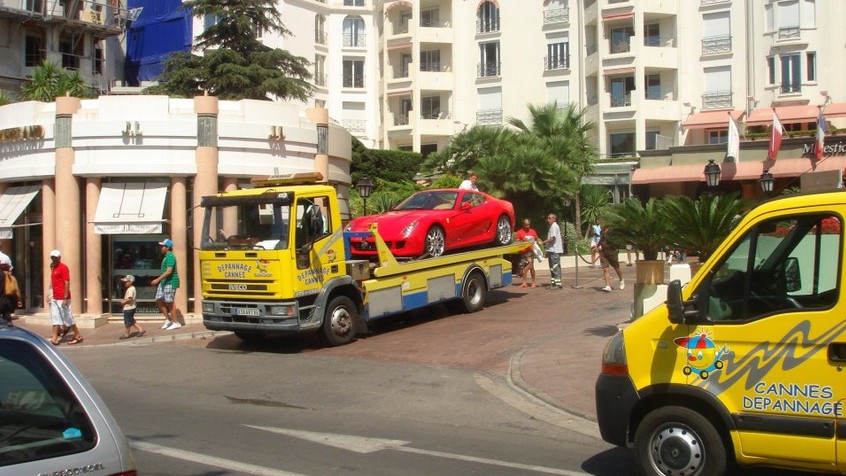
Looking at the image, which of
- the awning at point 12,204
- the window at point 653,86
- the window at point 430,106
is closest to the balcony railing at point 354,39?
the window at point 430,106

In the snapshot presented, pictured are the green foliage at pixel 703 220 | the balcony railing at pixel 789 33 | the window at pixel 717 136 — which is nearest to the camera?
the green foliage at pixel 703 220

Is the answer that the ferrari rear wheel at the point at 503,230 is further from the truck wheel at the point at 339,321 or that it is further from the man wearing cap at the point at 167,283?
the man wearing cap at the point at 167,283

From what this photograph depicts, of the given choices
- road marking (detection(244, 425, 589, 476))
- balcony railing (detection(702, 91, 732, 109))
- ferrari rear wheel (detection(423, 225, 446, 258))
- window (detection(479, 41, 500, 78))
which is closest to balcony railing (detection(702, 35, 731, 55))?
balcony railing (detection(702, 91, 732, 109))

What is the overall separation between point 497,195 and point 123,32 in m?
33.5

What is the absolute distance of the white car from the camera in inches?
142

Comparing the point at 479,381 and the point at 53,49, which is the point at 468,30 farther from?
the point at 479,381

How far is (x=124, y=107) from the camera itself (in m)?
19.9

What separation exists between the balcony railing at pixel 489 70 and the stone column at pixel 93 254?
33563mm

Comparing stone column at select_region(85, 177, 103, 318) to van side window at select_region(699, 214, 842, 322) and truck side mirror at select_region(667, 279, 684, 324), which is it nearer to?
truck side mirror at select_region(667, 279, 684, 324)

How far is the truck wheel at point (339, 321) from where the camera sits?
50.3 feet

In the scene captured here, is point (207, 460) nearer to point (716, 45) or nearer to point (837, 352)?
point (837, 352)

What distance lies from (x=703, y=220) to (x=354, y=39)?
4656cm

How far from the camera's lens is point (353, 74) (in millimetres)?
55062

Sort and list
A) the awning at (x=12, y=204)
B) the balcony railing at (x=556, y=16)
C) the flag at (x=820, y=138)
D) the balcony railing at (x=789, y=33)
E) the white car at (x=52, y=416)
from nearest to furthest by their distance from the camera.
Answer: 1. the white car at (x=52, y=416)
2. the awning at (x=12, y=204)
3. the flag at (x=820, y=138)
4. the balcony railing at (x=789, y=33)
5. the balcony railing at (x=556, y=16)
